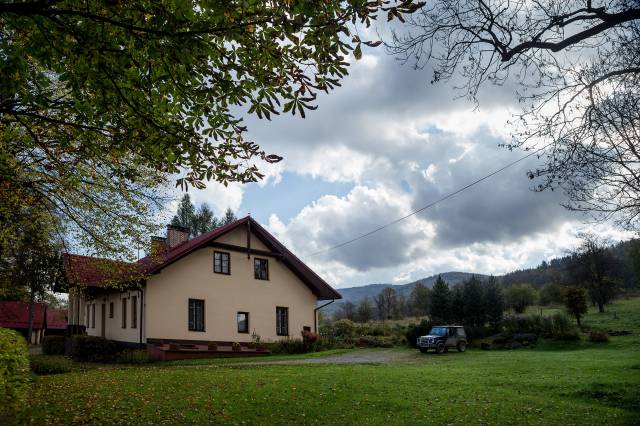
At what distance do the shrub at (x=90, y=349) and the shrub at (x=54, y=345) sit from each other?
300 cm

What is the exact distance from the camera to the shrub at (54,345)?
1059 inches

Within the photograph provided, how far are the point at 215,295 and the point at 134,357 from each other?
5954 mm

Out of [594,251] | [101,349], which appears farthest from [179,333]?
[594,251]

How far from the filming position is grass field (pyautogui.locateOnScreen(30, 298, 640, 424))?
918 centimetres

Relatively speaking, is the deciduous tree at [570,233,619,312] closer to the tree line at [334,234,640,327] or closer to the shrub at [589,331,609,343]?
the tree line at [334,234,640,327]

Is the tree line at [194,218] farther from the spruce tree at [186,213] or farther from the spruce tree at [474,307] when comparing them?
the spruce tree at [474,307]

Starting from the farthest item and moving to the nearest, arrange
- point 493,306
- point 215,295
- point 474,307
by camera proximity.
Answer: point 474,307
point 493,306
point 215,295

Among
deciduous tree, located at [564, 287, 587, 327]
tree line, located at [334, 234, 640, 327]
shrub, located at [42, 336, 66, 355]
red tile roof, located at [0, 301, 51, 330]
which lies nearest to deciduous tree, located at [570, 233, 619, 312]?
tree line, located at [334, 234, 640, 327]

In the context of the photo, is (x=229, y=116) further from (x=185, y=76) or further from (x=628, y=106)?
(x=628, y=106)

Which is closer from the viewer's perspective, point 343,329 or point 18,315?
point 343,329

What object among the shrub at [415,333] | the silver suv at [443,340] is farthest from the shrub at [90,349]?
the shrub at [415,333]

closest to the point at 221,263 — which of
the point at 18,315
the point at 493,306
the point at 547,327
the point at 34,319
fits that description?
the point at 493,306

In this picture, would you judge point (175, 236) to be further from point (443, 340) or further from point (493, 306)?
point (493, 306)

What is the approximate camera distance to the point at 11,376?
23.9ft
